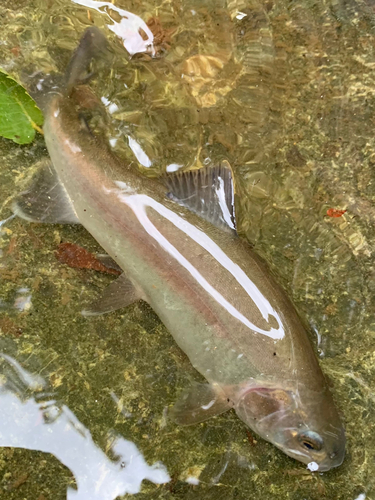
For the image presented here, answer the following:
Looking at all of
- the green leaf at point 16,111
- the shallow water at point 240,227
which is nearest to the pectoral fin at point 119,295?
the shallow water at point 240,227

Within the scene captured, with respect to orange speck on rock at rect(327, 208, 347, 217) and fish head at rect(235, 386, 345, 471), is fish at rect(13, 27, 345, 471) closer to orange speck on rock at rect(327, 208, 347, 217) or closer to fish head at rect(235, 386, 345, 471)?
fish head at rect(235, 386, 345, 471)

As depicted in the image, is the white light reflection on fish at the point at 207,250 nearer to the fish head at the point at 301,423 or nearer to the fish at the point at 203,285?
the fish at the point at 203,285

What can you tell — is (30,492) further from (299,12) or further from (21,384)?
(299,12)

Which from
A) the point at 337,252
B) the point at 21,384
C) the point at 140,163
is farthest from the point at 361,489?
the point at 140,163

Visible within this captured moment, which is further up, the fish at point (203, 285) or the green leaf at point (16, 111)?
the green leaf at point (16, 111)

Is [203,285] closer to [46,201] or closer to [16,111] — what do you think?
[46,201]

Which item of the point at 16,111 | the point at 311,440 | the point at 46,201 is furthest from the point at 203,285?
the point at 16,111

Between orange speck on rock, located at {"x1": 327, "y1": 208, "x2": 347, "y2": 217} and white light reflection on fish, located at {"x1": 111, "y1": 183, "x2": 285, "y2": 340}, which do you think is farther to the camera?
orange speck on rock, located at {"x1": 327, "y1": 208, "x2": 347, "y2": 217}

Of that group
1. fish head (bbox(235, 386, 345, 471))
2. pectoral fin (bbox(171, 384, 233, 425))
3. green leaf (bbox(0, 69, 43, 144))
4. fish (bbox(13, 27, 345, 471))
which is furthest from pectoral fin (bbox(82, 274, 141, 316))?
green leaf (bbox(0, 69, 43, 144))
